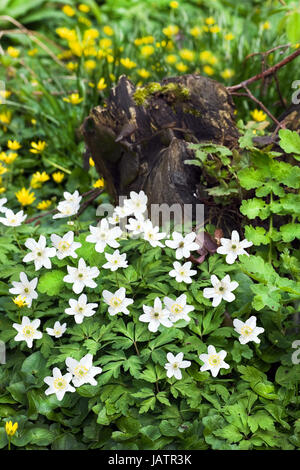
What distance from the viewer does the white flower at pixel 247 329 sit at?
1.97m

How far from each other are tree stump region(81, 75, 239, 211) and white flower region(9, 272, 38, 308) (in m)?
0.80

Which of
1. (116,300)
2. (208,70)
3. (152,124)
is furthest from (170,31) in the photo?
(116,300)

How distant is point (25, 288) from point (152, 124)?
1.12 metres

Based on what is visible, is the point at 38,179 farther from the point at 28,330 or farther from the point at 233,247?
the point at 233,247

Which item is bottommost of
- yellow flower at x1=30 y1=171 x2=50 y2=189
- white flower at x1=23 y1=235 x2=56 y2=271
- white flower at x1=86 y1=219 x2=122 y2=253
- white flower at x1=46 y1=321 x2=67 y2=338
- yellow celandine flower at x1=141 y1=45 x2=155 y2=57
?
white flower at x1=46 y1=321 x2=67 y2=338

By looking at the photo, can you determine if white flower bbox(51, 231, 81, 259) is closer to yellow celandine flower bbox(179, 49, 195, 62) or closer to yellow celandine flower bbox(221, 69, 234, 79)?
yellow celandine flower bbox(221, 69, 234, 79)

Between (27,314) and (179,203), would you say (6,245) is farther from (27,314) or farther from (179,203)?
(179,203)

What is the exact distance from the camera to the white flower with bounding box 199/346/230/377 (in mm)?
1893

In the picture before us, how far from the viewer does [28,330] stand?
2.04 m

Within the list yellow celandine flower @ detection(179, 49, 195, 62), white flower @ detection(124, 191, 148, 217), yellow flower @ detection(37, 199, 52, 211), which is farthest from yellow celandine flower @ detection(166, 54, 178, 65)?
white flower @ detection(124, 191, 148, 217)

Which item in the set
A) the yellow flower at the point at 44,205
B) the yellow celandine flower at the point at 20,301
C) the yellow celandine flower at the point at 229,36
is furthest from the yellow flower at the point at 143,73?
the yellow celandine flower at the point at 20,301

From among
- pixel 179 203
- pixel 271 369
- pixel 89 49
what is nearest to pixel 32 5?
pixel 89 49

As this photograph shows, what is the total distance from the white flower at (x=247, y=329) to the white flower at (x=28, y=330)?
2.48 feet

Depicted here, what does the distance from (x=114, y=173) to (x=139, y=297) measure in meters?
0.85
